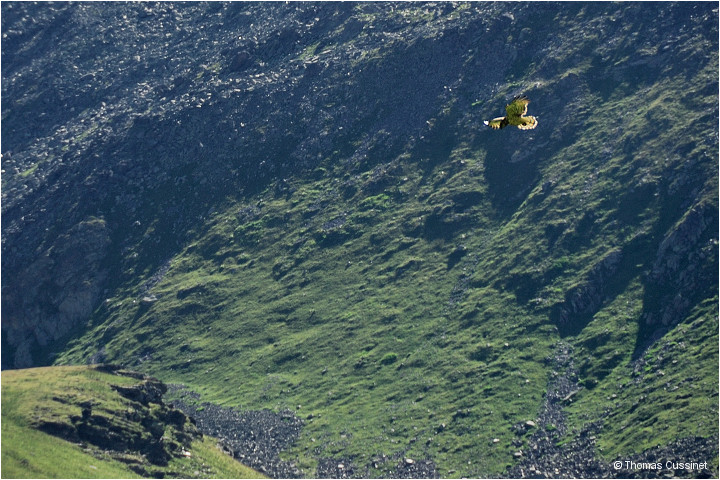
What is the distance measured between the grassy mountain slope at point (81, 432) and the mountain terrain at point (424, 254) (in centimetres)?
1327

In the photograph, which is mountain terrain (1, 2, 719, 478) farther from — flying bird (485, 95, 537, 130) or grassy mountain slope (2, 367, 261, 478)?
flying bird (485, 95, 537, 130)

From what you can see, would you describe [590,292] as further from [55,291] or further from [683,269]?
[55,291]

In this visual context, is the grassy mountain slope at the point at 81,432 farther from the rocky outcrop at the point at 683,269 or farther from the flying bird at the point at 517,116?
the flying bird at the point at 517,116

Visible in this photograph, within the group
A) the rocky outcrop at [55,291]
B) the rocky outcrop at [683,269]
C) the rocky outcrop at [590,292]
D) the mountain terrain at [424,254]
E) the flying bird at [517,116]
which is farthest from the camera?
the rocky outcrop at [55,291]

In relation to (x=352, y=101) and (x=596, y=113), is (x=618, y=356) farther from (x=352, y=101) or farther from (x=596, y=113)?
(x=352, y=101)

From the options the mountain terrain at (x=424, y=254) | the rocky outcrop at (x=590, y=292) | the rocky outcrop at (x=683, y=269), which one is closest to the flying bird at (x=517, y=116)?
the mountain terrain at (x=424, y=254)

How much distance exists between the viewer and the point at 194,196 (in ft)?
614

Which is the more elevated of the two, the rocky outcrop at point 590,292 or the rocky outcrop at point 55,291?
the rocky outcrop at point 55,291

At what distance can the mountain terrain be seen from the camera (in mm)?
116938

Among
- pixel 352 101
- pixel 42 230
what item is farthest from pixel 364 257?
pixel 42 230

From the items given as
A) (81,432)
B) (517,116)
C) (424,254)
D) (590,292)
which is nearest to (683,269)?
(590,292)

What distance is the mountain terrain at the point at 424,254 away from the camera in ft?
384

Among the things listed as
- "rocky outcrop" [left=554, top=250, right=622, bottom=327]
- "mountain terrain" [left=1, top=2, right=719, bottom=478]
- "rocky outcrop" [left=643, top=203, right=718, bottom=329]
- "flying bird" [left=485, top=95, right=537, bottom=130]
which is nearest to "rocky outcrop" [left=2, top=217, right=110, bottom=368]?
"mountain terrain" [left=1, top=2, right=719, bottom=478]

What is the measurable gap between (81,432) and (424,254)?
6963 cm
